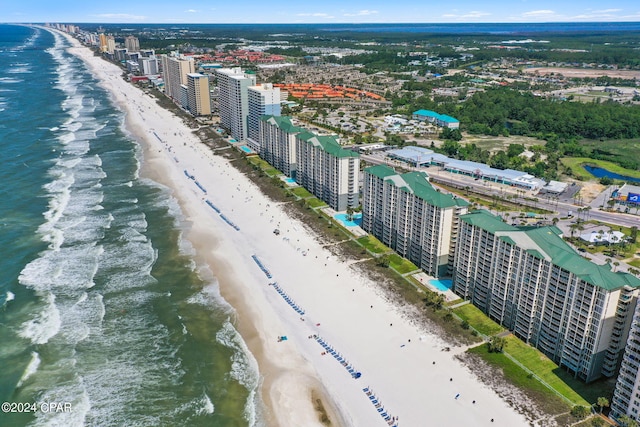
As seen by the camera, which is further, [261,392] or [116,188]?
[116,188]

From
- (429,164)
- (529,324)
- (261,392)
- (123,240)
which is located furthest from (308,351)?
(429,164)

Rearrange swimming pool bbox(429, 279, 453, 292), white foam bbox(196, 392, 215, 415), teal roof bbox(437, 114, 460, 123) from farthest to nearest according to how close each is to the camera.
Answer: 1. teal roof bbox(437, 114, 460, 123)
2. swimming pool bbox(429, 279, 453, 292)
3. white foam bbox(196, 392, 215, 415)

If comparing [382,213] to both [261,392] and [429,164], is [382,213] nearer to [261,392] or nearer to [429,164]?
[261,392]

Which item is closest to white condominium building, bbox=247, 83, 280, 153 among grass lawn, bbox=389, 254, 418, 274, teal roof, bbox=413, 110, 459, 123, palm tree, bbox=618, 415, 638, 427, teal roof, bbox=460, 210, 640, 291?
teal roof, bbox=413, 110, 459, 123

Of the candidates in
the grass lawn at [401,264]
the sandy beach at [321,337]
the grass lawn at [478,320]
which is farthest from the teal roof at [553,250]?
the sandy beach at [321,337]

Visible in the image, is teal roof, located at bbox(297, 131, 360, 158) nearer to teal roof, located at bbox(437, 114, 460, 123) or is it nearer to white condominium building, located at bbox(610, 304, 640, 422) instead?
white condominium building, located at bbox(610, 304, 640, 422)

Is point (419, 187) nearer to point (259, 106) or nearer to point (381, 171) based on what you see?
point (381, 171)
